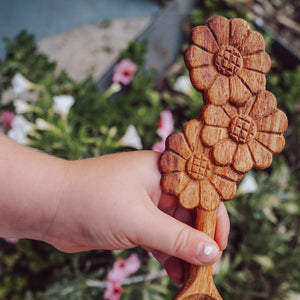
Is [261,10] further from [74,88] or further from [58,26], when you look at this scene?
Result: [74,88]

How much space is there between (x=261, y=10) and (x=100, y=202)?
109 inches

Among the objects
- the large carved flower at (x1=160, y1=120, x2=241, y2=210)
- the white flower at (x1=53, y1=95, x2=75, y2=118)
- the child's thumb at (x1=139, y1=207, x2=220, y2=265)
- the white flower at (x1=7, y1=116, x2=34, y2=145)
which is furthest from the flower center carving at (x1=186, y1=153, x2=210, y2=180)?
the white flower at (x1=7, y1=116, x2=34, y2=145)

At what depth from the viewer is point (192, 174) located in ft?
2.78

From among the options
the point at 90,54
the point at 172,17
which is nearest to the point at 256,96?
the point at 90,54

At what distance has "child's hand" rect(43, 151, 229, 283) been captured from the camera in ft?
2.76

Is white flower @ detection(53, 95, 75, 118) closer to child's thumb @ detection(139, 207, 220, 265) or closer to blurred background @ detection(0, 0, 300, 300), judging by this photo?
blurred background @ detection(0, 0, 300, 300)

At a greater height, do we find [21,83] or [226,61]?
[226,61]

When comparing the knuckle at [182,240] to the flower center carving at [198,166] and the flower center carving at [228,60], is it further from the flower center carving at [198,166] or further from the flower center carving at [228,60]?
the flower center carving at [228,60]

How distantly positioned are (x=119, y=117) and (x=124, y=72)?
32cm

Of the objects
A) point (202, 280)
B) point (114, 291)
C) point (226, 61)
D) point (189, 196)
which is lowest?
point (114, 291)

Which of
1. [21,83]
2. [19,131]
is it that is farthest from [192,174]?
[21,83]

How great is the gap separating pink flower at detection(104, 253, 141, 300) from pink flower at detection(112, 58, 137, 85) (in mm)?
1049

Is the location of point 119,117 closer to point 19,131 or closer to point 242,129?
point 19,131

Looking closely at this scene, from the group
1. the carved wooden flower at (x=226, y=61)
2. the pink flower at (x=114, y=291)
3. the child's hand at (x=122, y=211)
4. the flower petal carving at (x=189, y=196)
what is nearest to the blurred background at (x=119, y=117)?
the pink flower at (x=114, y=291)
